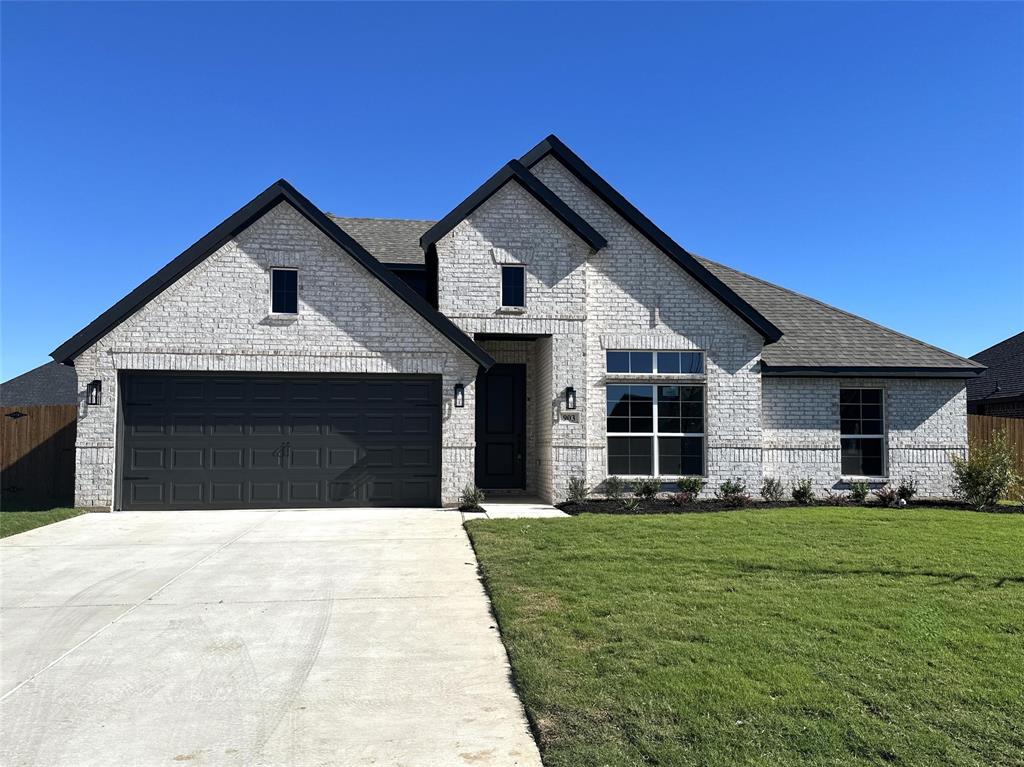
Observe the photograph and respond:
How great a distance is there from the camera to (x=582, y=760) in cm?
392

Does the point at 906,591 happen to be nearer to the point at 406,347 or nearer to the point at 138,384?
the point at 406,347

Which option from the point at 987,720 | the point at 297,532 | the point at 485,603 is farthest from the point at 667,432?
the point at 987,720

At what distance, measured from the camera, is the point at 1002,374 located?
2645 centimetres

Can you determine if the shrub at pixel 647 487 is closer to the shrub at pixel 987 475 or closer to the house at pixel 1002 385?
the shrub at pixel 987 475

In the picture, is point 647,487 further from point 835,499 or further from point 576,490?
point 835,499

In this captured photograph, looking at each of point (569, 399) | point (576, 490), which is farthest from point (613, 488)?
point (569, 399)

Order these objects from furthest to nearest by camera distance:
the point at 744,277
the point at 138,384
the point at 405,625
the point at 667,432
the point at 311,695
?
the point at 744,277 → the point at 667,432 → the point at 138,384 → the point at 405,625 → the point at 311,695

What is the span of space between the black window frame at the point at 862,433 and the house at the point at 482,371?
0.14 feet

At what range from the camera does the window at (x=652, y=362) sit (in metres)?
15.9

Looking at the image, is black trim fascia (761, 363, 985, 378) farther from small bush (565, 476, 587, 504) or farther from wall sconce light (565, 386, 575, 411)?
small bush (565, 476, 587, 504)

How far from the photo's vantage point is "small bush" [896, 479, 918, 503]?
51.0 ft

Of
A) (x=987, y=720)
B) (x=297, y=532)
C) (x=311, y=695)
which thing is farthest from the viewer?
(x=297, y=532)

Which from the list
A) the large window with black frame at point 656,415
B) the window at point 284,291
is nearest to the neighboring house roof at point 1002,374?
the large window with black frame at point 656,415

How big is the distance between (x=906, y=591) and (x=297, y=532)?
8158mm
